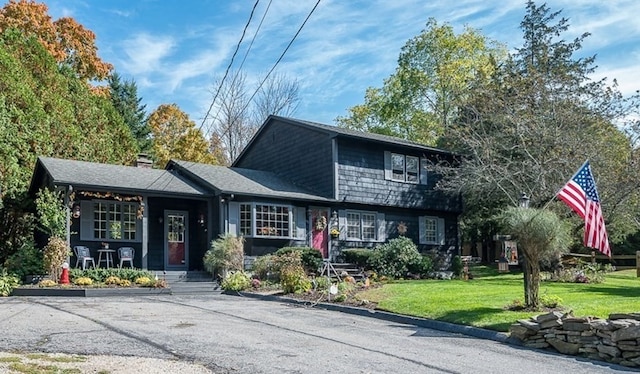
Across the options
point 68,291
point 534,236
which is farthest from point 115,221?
point 534,236

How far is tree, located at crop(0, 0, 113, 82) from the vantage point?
33156 mm

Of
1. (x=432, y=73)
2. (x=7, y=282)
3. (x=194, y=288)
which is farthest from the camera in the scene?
(x=432, y=73)

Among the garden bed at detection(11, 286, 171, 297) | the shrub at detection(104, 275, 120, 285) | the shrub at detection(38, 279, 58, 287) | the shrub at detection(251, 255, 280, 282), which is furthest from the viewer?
the shrub at detection(251, 255, 280, 282)

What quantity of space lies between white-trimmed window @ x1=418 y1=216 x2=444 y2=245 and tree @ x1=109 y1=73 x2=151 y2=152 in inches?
825

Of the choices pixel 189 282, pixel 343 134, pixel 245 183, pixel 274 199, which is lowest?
pixel 189 282

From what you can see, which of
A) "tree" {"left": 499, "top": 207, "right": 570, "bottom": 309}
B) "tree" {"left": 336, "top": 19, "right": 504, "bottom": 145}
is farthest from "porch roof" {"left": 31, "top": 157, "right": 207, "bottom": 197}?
"tree" {"left": 336, "top": 19, "right": 504, "bottom": 145}

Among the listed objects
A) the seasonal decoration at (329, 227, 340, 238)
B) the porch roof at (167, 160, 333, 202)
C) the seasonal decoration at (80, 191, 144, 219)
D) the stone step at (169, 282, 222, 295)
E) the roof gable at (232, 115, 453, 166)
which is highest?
the roof gable at (232, 115, 453, 166)

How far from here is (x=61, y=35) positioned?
116 feet

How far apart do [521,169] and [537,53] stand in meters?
10.5

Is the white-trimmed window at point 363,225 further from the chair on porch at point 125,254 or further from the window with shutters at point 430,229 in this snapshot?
the chair on porch at point 125,254

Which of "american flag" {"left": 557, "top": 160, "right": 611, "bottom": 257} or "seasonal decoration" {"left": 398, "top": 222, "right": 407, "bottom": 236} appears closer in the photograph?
"american flag" {"left": 557, "top": 160, "right": 611, "bottom": 257}

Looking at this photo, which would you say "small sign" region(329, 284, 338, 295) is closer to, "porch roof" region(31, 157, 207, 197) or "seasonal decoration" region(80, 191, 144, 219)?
"porch roof" region(31, 157, 207, 197)

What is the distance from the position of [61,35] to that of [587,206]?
109 ft

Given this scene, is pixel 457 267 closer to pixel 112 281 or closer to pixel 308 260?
pixel 308 260
